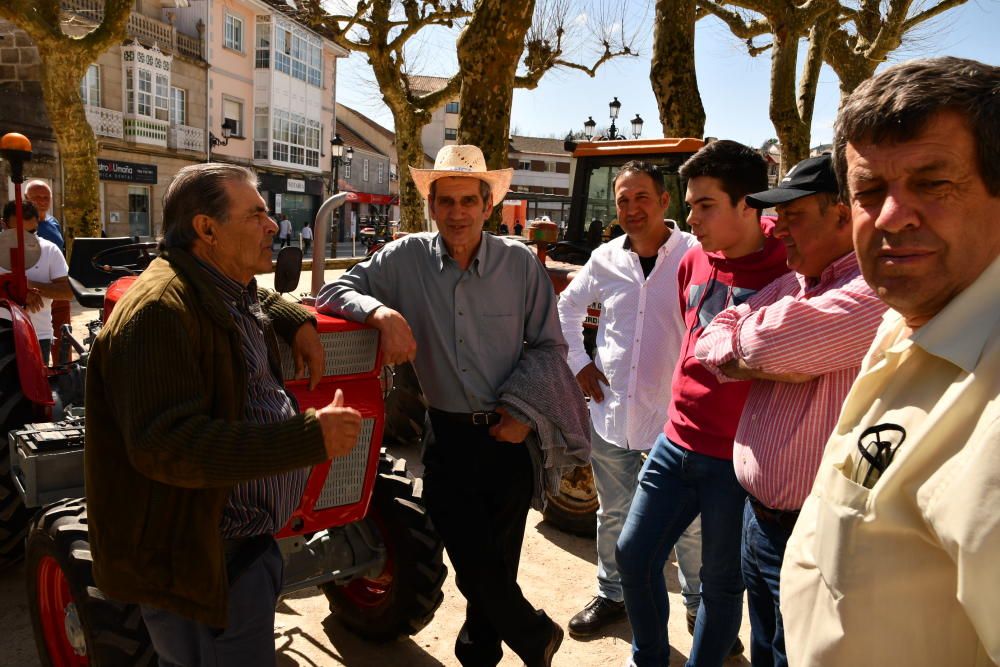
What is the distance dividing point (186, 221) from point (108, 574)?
0.82 m

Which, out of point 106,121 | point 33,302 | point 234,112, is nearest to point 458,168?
point 33,302

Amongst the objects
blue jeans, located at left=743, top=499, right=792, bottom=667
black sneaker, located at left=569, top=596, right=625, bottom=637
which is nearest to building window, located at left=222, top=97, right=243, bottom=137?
black sneaker, located at left=569, top=596, right=625, bottom=637

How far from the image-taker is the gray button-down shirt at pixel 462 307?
2484mm

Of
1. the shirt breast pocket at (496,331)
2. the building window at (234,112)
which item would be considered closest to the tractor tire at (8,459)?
the shirt breast pocket at (496,331)

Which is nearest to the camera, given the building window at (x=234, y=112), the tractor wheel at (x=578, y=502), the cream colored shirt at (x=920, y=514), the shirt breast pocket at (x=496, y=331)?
the cream colored shirt at (x=920, y=514)

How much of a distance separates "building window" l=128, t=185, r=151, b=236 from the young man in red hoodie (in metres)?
25.4

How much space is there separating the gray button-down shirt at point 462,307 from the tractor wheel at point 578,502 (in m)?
1.68

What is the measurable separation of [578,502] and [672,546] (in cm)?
166

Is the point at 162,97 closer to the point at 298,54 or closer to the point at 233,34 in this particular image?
the point at 233,34

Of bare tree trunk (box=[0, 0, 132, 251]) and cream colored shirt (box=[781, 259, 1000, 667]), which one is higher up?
bare tree trunk (box=[0, 0, 132, 251])

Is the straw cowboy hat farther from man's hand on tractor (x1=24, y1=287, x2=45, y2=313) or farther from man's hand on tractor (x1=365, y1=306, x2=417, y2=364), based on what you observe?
man's hand on tractor (x1=24, y1=287, x2=45, y2=313)

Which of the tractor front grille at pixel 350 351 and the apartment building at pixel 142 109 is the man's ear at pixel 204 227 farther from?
the apartment building at pixel 142 109

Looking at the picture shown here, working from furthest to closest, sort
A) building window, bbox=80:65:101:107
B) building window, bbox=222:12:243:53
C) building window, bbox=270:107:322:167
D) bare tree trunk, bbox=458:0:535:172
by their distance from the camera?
1. building window, bbox=270:107:322:167
2. building window, bbox=222:12:243:53
3. building window, bbox=80:65:101:107
4. bare tree trunk, bbox=458:0:535:172

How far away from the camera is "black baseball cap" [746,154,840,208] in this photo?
6.08ft
